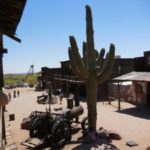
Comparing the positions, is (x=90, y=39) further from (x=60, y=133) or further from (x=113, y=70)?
(x=113, y=70)

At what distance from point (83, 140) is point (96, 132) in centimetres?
102

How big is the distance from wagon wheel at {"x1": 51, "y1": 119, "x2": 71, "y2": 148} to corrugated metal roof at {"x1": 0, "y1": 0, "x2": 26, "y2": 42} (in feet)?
17.9

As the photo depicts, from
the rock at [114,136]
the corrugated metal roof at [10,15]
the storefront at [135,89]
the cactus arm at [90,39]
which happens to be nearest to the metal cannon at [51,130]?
the rock at [114,136]

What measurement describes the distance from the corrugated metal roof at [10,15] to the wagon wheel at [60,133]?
5.46 meters

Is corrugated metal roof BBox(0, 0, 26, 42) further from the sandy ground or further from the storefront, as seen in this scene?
the storefront

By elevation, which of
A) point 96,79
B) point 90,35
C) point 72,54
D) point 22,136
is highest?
point 90,35

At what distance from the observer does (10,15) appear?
652 cm

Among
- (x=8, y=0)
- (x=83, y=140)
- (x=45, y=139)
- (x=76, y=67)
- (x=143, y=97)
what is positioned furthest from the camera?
(x=143, y=97)

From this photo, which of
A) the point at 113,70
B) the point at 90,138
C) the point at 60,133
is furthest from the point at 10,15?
the point at 113,70

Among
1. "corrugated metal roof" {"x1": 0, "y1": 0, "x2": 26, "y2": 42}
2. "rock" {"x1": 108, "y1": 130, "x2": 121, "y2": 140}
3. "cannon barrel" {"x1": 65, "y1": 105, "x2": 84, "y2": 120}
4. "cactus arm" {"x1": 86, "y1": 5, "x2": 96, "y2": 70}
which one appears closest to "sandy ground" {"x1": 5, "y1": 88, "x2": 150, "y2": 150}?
"rock" {"x1": 108, "y1": 130, "x2": 121, "y2": 140}

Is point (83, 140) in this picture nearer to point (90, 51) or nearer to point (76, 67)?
point (76, 67)

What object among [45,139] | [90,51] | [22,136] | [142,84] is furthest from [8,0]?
[142,84]

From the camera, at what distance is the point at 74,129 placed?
15.1 m

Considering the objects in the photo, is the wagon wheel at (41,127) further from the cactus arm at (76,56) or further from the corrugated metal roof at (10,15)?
the corrugated metal roof at (10,15)
